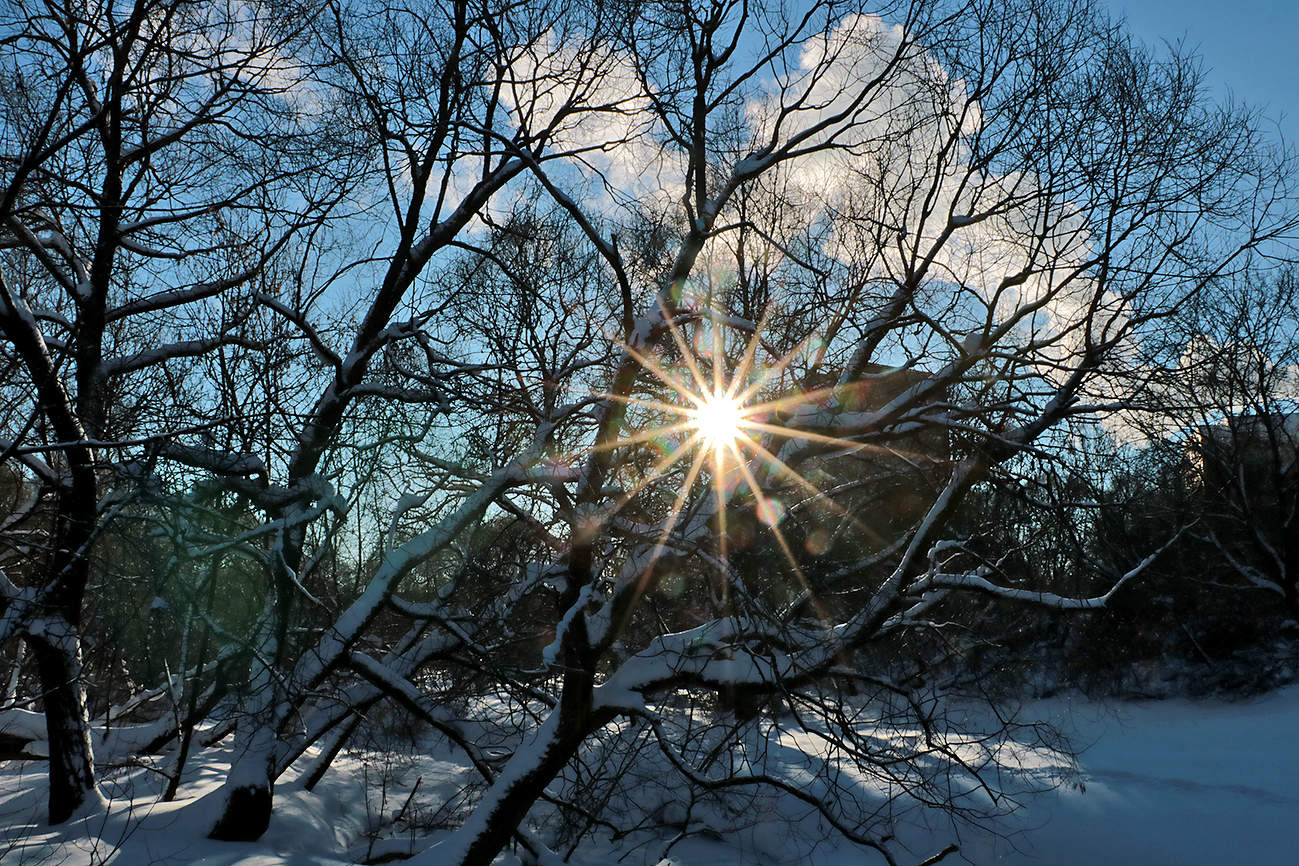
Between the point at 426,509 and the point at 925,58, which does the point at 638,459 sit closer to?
the point at 426,509

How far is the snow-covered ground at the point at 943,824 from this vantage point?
6422 mm

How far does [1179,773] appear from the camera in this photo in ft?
42.7

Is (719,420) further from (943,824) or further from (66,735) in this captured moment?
(943,824)

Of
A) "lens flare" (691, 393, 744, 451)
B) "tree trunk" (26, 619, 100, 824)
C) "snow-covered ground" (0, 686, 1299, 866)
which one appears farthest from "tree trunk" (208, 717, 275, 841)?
"lens flare" (691, 393, 744, 451)

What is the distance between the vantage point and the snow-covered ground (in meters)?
6.42

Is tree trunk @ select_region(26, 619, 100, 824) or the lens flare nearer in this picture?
the lens flare

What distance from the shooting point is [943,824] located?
10.2m

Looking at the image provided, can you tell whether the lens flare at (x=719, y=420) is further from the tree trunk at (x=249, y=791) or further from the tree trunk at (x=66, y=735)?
the tree trunk at (x=66, y=735)

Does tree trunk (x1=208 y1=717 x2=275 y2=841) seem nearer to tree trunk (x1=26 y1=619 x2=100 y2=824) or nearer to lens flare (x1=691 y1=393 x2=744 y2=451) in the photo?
tree trunk (x1=26 y1=619 x2=100 y2=824)

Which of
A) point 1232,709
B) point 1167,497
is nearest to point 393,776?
point 1167,497

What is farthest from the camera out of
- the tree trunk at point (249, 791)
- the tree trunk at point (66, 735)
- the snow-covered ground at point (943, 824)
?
the tree trunk at point (66, 735)

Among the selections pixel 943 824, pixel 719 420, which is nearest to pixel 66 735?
pixel 719 420

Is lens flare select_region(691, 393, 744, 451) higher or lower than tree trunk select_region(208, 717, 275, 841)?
higher

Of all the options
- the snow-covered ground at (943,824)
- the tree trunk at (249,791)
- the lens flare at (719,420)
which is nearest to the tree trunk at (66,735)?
the snow-covered ground at (943,824)
